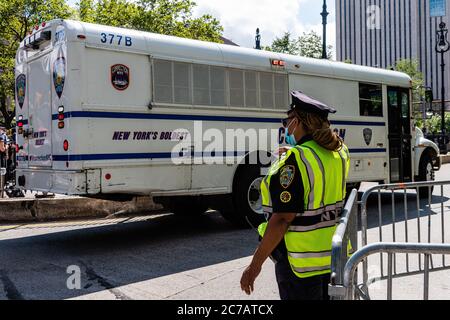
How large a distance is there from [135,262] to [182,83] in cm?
266

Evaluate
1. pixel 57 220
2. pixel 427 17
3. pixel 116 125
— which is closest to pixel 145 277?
pixel 116 125

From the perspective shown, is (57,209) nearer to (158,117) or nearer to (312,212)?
(158,117)

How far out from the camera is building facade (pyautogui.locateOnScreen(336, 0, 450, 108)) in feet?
238

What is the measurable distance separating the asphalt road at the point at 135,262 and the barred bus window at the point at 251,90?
2.05m

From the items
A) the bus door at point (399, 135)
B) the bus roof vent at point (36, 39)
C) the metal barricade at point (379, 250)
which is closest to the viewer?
the metal barricade at point (379, 250)

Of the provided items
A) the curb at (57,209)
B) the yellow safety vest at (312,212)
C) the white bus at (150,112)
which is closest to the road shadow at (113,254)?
the white bus at (150,112)

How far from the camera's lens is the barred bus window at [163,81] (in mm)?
7133

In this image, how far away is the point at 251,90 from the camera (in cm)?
828

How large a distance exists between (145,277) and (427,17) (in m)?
102

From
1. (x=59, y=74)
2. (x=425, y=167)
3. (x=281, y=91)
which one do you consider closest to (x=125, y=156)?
(x=59, y=74)

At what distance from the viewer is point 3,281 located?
5402 millimetres

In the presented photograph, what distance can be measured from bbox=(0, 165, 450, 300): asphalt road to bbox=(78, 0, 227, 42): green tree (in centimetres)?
1787

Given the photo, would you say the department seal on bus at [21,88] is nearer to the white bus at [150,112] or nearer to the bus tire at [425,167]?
the white bus at [150,112]
